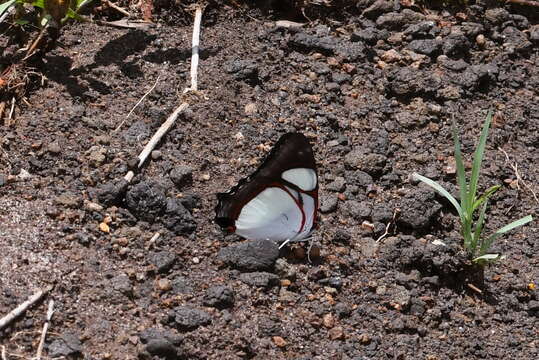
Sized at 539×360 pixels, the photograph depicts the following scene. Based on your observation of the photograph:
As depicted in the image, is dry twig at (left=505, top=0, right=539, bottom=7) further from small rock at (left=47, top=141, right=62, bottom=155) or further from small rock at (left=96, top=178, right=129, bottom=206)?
small rock at (left=47, top=141, right=62, bottom=155)

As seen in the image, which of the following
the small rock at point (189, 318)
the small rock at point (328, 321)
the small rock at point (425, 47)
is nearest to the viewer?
the small rock at point (189, 318)

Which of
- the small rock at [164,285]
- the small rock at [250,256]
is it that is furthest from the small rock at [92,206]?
A: the small rock at [250,256]

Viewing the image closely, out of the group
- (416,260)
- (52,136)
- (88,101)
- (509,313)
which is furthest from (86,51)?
(509,313)

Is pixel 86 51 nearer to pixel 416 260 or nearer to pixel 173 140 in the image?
pixel 173 140

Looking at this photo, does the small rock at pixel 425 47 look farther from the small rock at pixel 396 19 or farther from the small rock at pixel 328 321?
the small rock at pixel 328 321

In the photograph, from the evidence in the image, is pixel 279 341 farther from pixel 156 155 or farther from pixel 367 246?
pixel 156 155

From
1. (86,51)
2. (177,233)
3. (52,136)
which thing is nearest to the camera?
(177,233)

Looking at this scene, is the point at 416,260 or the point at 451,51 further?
the point at 451,51
